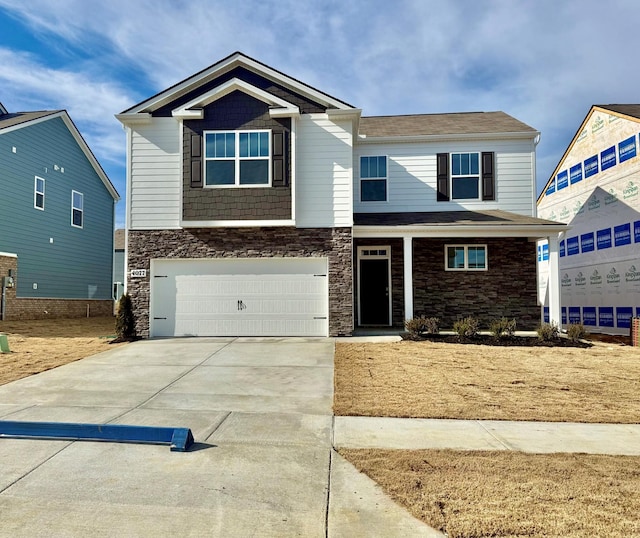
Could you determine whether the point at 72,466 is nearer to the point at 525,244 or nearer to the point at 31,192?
the point at 525,244

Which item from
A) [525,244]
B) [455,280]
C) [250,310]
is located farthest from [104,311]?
[525,244]

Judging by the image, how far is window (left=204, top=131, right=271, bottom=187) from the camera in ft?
39.3

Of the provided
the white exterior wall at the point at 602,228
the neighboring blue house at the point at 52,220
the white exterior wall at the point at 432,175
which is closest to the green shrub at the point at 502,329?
the white exterior wall at the point at 432,175

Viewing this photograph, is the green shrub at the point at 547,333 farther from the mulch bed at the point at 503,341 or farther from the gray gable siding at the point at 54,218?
the gray gable siding at the point at 54,218

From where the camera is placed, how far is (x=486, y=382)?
7586 millimetres

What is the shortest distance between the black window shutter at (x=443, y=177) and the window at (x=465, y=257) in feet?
5.16

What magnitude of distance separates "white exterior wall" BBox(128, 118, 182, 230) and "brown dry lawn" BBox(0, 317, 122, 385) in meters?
3.36

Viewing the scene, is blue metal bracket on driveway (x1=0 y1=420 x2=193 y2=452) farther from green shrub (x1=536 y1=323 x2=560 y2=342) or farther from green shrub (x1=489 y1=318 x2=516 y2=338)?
green shrub (x1=536 y1=323 x2=560 y2=342)

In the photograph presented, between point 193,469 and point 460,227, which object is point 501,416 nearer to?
point 193,469

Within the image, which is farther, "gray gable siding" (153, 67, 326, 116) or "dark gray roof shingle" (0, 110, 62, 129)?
"dark gray roof shingle" (0, 110, 62, 129)

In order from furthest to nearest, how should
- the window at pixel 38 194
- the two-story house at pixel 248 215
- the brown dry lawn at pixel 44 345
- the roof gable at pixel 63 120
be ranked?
the window at pixel 38 194 < the roof gable at pixel 63 120 < the two-story house at pixel 248 215 < the brown dry lawn at pixel 44 345

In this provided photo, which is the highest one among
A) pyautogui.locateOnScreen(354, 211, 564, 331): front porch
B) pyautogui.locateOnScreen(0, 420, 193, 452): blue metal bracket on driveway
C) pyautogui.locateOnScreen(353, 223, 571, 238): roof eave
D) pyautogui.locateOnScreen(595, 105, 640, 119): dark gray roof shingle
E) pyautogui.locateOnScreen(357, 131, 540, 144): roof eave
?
pyautogui.locateOnScreen(595, 105, 640, 119): dark gray roof shingle

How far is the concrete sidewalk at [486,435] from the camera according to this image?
15.4ft

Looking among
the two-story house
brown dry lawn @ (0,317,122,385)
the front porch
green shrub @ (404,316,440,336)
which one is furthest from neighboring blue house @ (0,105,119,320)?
green shrub @ (404,316,440,336)
